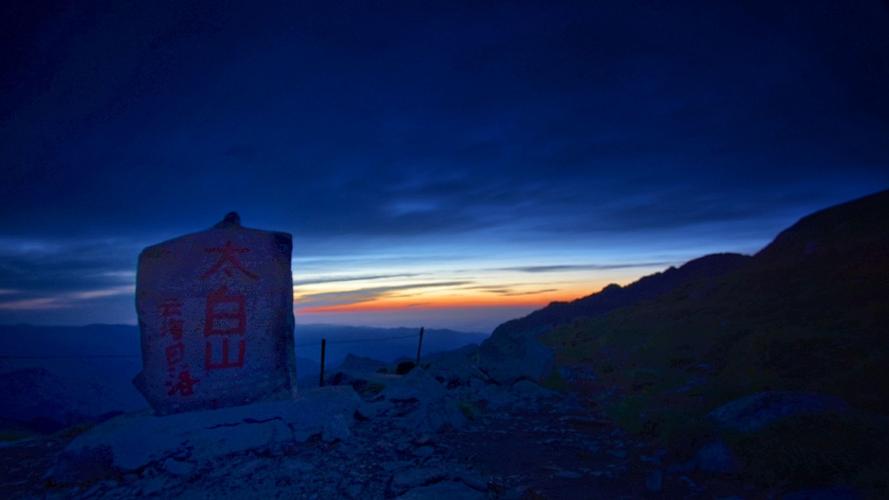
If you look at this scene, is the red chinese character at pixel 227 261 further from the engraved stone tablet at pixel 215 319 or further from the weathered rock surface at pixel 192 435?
the weathered rock surface at pixel 192 435

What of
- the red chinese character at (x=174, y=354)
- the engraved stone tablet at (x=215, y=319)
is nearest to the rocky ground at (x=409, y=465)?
the engraved stone tablet at (x=215, y=319)

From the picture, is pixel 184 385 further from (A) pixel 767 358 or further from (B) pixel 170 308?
(A) pixel 767 358

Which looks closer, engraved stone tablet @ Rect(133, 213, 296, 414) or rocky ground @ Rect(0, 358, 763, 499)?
rocky ground @ Rect(0, 358, 763, 499)

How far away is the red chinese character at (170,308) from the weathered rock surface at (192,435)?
1.58m

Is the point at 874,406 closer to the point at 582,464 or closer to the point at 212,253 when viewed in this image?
the point at 582,464

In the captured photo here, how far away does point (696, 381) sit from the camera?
9438 millimetres

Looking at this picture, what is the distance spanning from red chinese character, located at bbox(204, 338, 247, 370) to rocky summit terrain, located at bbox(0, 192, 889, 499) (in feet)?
2.52

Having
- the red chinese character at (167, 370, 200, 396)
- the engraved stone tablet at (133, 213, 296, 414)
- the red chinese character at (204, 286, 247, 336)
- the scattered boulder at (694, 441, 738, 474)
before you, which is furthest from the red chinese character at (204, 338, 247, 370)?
the scattered boulder at (694, 441, 738, 474)

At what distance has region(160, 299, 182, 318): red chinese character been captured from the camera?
7.12 meters

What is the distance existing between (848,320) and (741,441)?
8.45 m

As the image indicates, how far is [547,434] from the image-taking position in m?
7.51

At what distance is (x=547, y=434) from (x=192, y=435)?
556 centimetres

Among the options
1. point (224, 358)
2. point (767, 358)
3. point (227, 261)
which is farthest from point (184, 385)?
point (767, 358)

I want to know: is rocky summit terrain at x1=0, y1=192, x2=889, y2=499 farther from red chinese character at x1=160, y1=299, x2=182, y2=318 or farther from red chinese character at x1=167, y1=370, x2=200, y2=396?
red chinese character at x1=160, y1=299, x2=182, y2=318
